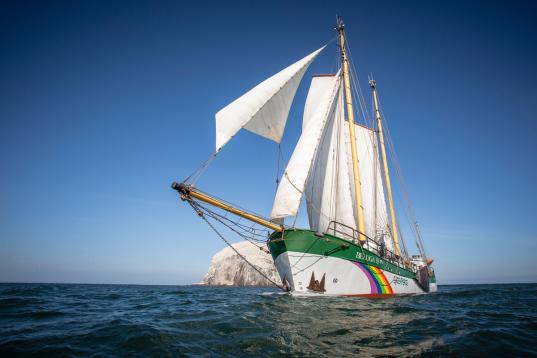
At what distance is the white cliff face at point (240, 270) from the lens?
98.5 metres

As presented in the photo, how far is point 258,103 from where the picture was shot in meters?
14.0

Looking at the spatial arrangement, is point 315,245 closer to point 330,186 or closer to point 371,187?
point 330,186

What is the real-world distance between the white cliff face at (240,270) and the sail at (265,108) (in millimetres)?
86310

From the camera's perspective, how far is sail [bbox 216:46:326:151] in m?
12.7

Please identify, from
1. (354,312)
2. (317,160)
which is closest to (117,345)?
(354,312)

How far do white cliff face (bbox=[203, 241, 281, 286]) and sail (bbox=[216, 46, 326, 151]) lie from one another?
86.3 metres

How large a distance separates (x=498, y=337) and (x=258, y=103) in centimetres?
1255

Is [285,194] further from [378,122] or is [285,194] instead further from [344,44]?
[378,122]

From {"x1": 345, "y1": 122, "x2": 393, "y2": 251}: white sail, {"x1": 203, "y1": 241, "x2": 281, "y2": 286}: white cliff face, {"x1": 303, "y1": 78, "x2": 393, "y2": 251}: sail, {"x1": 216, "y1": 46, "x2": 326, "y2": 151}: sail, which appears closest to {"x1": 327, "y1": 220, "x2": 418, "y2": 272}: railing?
{"x1": 303, "y1": 78, "x2": 393, "y2": 251}: sail

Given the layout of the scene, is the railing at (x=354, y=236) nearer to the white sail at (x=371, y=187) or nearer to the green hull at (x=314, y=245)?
the green hull at (x=314, y=245)

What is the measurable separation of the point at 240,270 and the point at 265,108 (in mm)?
94158

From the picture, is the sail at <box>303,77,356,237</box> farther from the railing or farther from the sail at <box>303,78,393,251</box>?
the railing

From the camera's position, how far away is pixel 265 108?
14477 millimetres

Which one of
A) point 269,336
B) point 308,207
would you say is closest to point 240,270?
point 308,207
